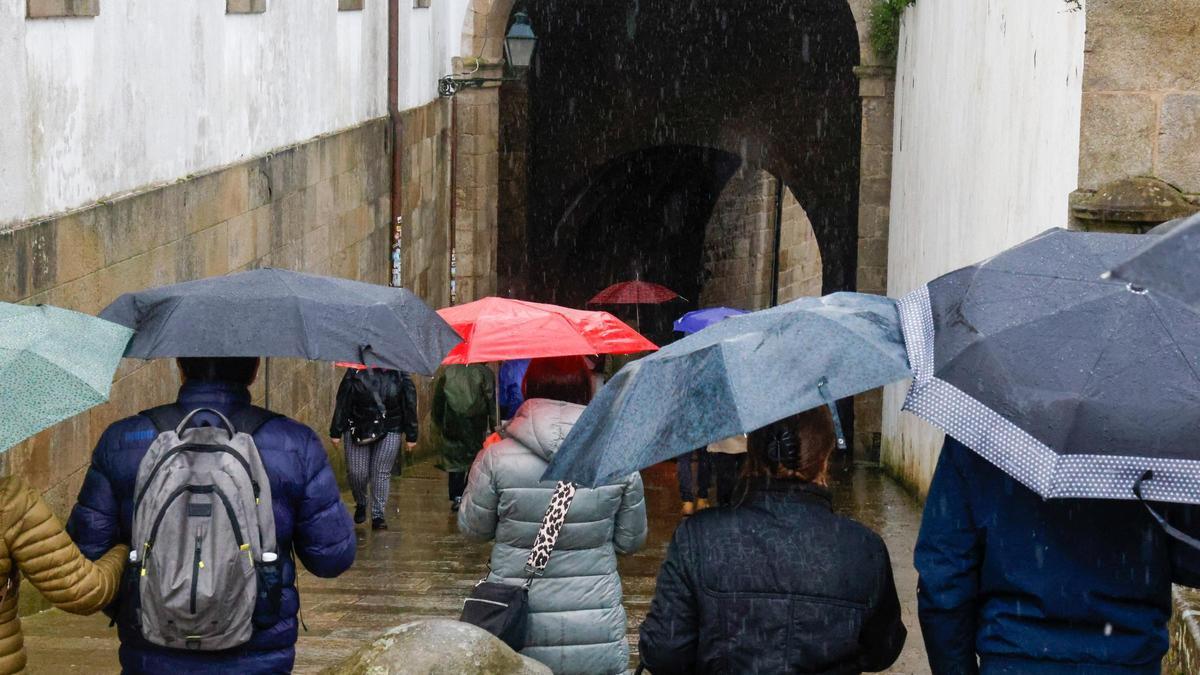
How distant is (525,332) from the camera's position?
7.12m

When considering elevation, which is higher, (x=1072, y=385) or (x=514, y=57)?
(x=514, y=57)

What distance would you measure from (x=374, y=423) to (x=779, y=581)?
7.49m

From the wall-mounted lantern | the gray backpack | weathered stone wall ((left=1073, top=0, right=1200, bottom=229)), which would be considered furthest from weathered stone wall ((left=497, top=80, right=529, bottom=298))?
the gray backpack

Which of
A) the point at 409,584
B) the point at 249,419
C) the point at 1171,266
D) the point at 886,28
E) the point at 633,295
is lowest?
the point at 409,584

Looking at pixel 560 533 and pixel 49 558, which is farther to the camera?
pixel 560 533

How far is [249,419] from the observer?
169 inches

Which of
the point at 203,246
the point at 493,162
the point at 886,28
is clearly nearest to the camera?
the point at 203,246

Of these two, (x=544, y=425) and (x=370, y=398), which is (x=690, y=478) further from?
(x=544, y=425)

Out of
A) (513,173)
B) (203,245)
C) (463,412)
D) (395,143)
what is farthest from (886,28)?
(203,245)

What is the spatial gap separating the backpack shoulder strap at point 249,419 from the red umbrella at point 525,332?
2.46m

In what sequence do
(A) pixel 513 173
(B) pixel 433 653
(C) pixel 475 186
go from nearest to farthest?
1. (B) pixel 433 653
2. (C) pixel 475 186
3. (A) pixel 513 173

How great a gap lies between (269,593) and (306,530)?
0.72 ft

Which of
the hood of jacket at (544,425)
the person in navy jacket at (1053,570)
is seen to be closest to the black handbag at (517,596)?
the hood of jacket at (544,425)

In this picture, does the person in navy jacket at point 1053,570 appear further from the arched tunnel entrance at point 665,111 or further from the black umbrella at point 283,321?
the arched tunnel entrance at point 665,111
